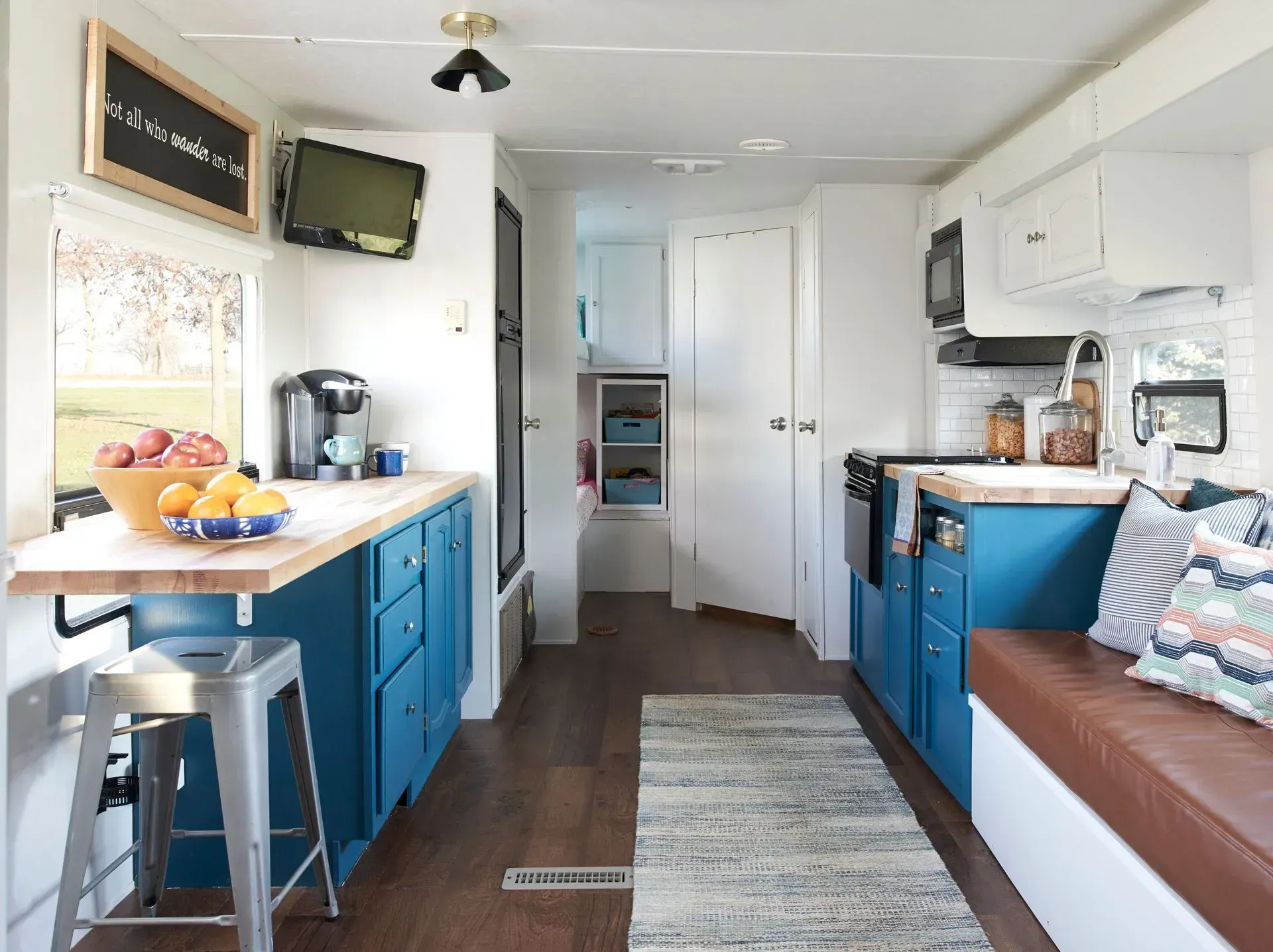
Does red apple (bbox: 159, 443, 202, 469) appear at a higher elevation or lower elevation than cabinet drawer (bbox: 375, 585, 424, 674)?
higher

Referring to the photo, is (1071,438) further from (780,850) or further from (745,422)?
(780,850)

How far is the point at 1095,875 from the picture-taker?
1.82 metres

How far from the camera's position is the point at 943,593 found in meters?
2.88

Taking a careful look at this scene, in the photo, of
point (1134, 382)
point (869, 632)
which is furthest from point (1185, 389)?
point (869, 632)

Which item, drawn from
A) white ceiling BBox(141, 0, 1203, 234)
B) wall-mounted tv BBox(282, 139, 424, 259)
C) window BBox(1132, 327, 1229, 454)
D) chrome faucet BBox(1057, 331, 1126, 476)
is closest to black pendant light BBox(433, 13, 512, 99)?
white ceiling BBox(141, 0, 1203, 234)

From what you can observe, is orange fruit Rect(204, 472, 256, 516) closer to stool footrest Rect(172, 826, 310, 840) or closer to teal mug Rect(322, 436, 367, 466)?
stool footrest Rect(172, 826, 310, 840)

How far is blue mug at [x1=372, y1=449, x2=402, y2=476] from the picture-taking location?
3342mm

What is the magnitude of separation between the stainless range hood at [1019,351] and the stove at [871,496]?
40 cm

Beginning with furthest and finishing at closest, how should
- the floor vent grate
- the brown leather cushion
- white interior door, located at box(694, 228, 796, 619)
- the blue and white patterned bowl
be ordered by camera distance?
white interior door, located at box(694, 228, 796, 619) → the floor vent grate → the blue and white patterned bowl → the brown leather cushion

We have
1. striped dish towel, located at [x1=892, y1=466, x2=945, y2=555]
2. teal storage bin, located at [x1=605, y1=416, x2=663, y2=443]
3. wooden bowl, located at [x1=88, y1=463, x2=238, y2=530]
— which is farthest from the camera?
teal storage bin, located at [x1=605, y1=416, x2=663, y2=443]

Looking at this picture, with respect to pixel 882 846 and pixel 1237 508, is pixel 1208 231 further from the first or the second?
pixel 882 846

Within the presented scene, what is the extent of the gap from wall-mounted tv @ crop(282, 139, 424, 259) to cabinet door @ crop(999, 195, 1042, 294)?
2.31 m

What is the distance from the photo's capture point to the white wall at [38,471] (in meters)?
1.94

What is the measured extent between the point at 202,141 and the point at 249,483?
1.37 metres
